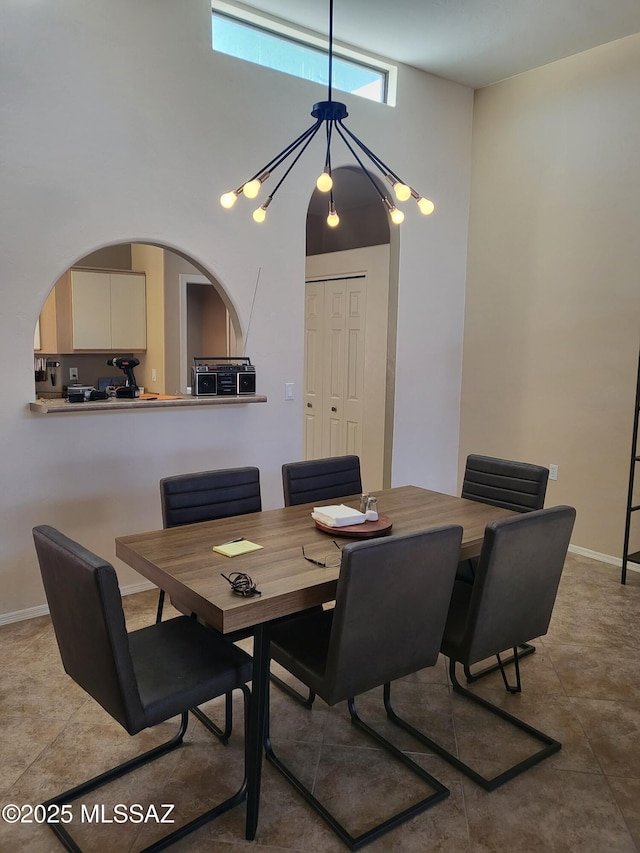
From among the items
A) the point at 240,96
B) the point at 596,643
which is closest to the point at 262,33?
the point at 240,96

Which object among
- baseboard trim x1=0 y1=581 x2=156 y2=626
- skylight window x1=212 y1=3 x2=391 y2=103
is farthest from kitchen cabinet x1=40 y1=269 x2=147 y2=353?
baseboard trim x1=0 y1=581 x2=156 y2=626

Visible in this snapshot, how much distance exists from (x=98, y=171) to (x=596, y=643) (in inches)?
140

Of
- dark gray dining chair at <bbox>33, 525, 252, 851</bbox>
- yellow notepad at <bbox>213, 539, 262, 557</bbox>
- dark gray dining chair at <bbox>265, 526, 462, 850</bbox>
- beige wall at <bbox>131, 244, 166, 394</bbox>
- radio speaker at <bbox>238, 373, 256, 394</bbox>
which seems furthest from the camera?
beige wall at <bbox>131, 244, 166, 394</bbox>

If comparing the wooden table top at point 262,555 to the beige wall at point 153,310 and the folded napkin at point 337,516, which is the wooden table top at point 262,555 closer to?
the folded napkin at point 337,516

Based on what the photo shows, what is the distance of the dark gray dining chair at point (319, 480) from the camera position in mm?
3119

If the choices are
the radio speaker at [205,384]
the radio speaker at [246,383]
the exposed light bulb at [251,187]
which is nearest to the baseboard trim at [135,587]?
the radio speaker at [205,384]

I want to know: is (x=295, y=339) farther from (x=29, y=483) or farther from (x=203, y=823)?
(x=203, y=823)

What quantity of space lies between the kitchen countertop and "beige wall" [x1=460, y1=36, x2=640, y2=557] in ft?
6.70

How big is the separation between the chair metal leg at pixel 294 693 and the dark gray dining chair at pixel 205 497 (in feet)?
1.19

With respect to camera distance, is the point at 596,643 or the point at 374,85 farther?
the point at 374,85

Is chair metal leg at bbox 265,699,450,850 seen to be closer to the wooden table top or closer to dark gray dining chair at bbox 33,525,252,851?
dark gray dining chair at bbox 33,525,252,851

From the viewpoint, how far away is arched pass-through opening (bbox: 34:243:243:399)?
585 cm

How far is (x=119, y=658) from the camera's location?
1.68 m

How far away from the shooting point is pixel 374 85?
14.7 feet
